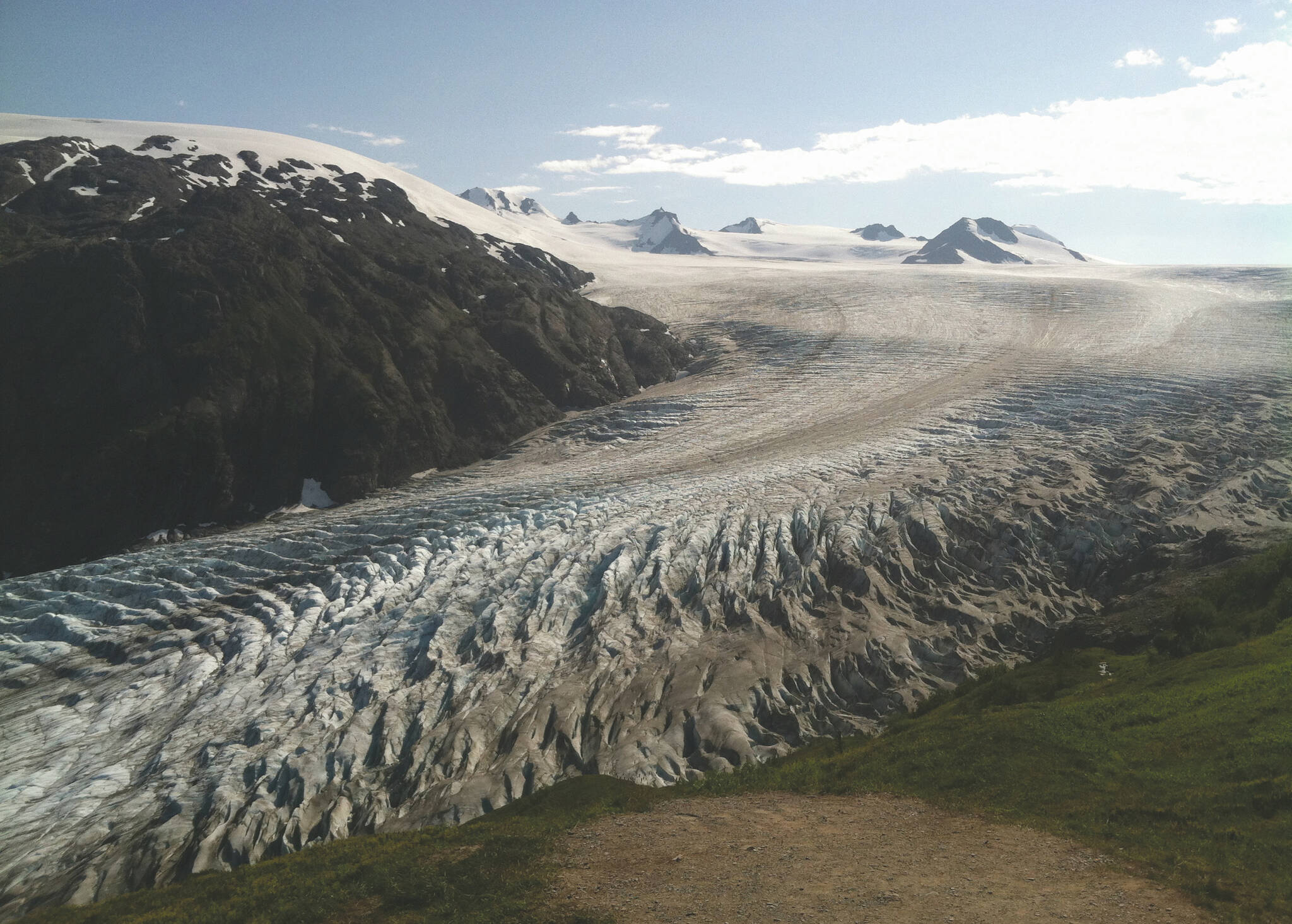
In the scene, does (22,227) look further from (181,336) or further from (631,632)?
(631,632)

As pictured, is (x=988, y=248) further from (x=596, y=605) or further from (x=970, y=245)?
(x=596, y=605)

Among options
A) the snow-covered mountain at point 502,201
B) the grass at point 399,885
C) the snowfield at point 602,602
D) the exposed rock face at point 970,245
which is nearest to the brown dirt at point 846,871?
A: the grass at point 399,885

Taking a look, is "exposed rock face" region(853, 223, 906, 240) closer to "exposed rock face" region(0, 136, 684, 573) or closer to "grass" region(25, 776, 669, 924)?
"exposed rock face" region(0, 136, 684, 573)

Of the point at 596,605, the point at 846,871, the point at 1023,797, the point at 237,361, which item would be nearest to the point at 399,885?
the point at 846,871

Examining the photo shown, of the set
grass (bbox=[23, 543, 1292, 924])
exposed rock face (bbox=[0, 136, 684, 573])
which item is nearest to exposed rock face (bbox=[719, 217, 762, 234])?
exposed rock face (bbox=[0, 136, 684, 573])

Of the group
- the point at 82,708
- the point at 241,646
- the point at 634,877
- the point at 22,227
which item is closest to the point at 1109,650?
the point at 634,877

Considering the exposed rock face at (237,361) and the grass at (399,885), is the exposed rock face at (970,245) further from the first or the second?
the grass at (399,885)
